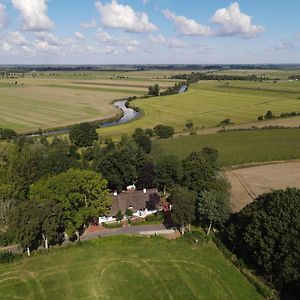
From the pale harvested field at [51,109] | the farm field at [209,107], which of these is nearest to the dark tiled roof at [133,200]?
the farm field at [209,107]

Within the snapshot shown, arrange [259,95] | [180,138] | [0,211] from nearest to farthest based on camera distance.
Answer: [0,211] < [180,138] < [259,95]

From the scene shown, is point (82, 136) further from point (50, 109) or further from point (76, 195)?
point (50, 109)

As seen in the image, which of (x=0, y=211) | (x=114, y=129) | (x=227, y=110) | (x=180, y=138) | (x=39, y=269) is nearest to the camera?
(x=39, y=269)

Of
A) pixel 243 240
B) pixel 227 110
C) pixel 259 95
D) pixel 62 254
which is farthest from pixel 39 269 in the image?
pixel 259 95

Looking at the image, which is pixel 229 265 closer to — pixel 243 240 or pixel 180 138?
pixel 243 240

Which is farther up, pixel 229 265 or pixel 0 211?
pixel 0 211

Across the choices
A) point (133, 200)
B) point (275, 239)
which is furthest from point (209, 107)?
point (275, 239)
